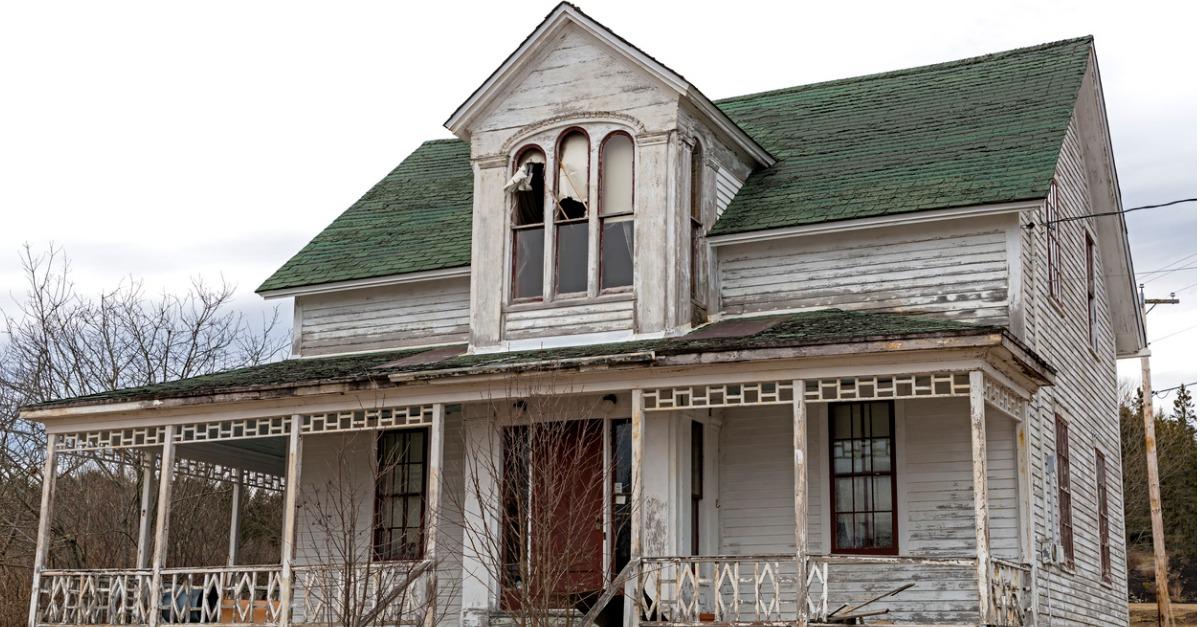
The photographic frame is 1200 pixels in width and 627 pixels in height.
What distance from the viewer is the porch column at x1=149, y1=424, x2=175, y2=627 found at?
53.8 feet

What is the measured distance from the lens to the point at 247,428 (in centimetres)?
1755

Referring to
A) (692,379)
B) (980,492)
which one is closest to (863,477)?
(692,379)

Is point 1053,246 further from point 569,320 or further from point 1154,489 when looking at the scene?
point 1154,489

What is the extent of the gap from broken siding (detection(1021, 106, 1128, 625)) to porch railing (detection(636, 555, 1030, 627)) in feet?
3.83

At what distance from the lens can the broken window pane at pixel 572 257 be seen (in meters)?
17.1

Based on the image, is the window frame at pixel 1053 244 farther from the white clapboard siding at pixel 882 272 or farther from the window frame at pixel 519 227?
the window frame at pixel 519 227

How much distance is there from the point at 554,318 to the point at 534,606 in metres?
Answer: 4.39

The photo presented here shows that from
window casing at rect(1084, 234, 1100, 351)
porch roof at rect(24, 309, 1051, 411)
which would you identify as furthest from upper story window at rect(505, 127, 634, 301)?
window casing at rect(1084, 234, 1100, 351)

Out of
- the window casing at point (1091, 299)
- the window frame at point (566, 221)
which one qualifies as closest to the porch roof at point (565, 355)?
the window frame at point (566, 221)

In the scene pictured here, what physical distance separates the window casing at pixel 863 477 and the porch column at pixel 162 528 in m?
8.23

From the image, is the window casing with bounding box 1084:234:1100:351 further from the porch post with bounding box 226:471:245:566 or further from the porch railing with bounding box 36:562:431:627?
the porch post with bounding box 226:471:245:566

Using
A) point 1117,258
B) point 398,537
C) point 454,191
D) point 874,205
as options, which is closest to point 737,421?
point 874,205

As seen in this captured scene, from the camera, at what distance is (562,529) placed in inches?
603

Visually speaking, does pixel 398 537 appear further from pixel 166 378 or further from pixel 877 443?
pixel 166 378
